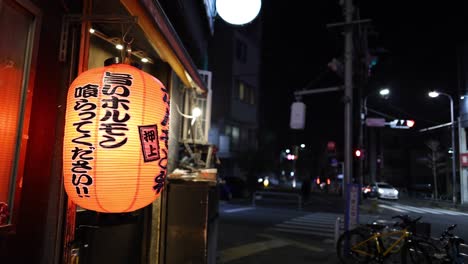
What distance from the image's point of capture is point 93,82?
3.69 metres

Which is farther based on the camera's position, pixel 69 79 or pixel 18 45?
pixel 69 79

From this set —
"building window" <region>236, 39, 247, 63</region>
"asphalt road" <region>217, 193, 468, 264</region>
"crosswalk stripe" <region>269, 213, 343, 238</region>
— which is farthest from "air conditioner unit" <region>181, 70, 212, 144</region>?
"building window" <region>236, 39, 247, 63</region>

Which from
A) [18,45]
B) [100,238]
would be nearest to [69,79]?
[18,45]

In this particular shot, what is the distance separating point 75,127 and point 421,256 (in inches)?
346

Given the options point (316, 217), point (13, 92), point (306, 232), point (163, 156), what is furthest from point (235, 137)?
point (13, 92)

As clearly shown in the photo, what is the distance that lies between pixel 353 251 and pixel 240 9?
23.2ft

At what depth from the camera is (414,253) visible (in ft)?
28.7

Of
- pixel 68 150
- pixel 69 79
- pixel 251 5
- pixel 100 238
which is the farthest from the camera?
pixel 251 5

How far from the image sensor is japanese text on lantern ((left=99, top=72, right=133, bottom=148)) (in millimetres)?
3605

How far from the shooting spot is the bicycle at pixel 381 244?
8750 millimetres

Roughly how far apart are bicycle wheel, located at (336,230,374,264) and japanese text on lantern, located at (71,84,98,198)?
804 cm

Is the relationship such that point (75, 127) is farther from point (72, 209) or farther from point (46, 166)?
point (72, 209)

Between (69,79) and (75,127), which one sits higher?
(69,79)

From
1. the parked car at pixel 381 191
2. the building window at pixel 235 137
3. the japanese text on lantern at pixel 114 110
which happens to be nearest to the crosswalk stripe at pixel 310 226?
the japanese text on lantern at pixel 114 110
